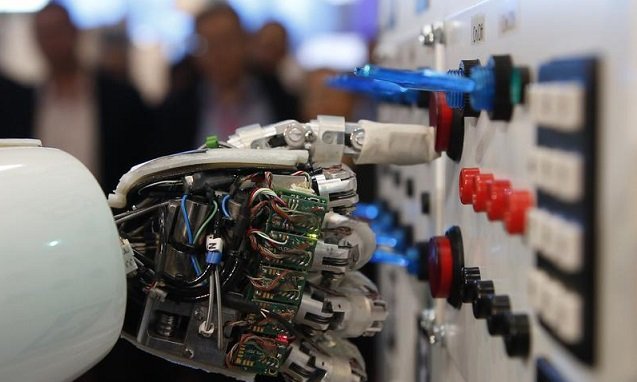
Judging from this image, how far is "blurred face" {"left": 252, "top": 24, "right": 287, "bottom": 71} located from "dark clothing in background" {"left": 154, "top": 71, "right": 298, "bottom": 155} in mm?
62

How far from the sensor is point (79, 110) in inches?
78.2

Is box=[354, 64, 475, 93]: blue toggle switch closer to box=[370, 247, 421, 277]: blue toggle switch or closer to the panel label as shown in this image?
the panel label

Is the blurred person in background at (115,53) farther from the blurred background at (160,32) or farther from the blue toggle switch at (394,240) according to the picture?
the blue toggle switch at (394,240)

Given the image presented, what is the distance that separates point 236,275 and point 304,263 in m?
0.09

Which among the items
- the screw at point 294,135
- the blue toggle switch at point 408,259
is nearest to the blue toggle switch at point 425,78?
the screw at point 294,135

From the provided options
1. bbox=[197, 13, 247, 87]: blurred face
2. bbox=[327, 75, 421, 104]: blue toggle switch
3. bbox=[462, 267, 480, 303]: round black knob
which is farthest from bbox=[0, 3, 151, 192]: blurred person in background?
bbox=[462, 267, 480, 303]: round black knob

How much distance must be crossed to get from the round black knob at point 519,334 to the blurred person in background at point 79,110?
1365mm

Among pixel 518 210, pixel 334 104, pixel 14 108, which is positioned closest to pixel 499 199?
pixel 518 210

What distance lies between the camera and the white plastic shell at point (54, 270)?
0.72 metres

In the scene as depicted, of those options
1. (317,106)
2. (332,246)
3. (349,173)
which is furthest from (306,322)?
(317,106)

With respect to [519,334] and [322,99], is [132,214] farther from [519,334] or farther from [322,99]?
[322,99]

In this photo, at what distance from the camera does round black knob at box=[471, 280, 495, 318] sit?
79cm

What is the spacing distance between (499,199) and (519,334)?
138 millimetres

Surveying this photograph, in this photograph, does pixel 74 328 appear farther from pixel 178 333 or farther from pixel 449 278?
pixel 449 278
